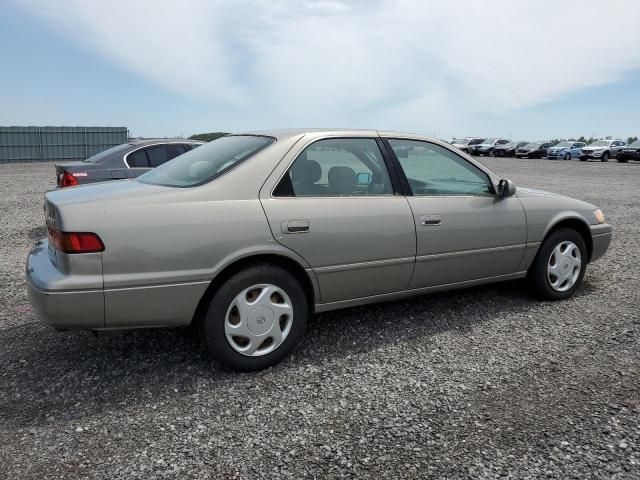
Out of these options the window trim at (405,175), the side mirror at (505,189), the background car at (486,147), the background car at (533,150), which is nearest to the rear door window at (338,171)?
the window trim at (405,175)

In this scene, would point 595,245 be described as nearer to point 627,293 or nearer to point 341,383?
point 627,293

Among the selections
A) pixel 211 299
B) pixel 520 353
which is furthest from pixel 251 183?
pixel 520 353

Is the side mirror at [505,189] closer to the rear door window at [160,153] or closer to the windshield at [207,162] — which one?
the windshield at [207,162]

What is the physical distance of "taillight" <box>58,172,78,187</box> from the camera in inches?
284

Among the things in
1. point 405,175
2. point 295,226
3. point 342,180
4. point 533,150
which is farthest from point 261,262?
point 533,150

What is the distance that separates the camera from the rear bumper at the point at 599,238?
4.80 metres

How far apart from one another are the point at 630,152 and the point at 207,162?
35459 mm

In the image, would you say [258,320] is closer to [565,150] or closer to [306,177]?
[306,177]

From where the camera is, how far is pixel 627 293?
4.82 meters

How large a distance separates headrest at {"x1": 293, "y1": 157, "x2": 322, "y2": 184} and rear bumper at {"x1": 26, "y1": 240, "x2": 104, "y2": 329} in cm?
141

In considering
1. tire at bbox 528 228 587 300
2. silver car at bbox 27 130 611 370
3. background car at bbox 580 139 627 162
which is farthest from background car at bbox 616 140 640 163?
silver car at bbox 27 130 611 370

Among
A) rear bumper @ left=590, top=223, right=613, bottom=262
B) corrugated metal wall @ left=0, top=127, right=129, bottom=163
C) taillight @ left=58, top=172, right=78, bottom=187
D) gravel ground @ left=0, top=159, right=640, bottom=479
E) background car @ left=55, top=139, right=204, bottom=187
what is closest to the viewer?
gravel ground @ left=0, top=159, right=640, bottom=479

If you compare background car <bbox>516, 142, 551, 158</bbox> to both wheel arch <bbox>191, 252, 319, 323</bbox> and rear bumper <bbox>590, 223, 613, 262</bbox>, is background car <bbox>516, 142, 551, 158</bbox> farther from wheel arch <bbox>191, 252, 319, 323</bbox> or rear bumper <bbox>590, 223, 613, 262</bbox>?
wheel arch <bbox>191, 252, 319, 323</bbox>

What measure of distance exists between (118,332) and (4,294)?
2.36 metres
